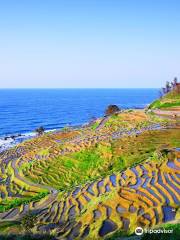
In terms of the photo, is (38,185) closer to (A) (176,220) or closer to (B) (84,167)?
(B) (84,167)

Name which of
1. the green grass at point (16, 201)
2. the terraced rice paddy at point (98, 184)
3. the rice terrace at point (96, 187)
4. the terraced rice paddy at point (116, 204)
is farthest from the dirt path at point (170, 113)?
the green grass at point (16, 201)

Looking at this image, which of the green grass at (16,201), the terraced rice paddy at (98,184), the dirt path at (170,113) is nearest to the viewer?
the terraced rice paddy at (98,184)

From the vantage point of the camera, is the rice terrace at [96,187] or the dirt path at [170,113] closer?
the rice terrace at [96,187]

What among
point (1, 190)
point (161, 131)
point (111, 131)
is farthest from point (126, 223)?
point (111, 131)

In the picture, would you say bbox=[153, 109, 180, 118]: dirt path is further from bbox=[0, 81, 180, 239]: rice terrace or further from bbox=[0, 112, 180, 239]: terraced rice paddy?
bbox=[0, 112, 180, 239]: terraced rice paddy

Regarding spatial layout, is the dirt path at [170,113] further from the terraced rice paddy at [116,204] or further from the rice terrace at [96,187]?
the terraced rice paddy at [116,204]

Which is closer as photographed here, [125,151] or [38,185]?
[38,185]

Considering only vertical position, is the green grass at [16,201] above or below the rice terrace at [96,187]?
below
